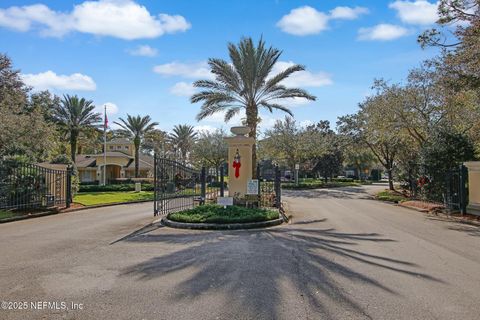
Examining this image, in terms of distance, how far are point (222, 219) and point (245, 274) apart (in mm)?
5677

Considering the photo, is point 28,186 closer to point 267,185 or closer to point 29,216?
point 29,216

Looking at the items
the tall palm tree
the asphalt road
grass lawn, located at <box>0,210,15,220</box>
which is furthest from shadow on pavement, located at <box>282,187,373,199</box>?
grass lawn, located at <box>0,210,15,220</box>

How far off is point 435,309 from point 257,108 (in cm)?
2110

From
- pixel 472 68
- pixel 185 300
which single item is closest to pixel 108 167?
pixel 472 68

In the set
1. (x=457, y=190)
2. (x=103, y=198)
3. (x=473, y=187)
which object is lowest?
(x=103, y=198)

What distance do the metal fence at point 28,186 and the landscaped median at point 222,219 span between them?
23.7 ft

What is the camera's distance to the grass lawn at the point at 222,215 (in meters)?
12.1

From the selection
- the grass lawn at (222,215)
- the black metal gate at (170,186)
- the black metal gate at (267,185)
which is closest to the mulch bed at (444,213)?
the black metal gate at (267,185)

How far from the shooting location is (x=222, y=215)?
12.7 meters

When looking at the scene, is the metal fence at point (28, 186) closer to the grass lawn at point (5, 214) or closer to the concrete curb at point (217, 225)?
the grass lawn at point (5, 214)

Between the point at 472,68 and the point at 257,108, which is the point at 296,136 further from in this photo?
the point at 472,68

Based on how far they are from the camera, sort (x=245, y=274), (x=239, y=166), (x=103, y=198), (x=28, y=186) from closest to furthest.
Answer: (x=245, y=274) < (x=239, y=166) < (x=28, y=186) < (x=103, y=198)

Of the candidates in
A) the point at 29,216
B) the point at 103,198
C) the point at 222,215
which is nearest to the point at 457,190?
the point at 222,215

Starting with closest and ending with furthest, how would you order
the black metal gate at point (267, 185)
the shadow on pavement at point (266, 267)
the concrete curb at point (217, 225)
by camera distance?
1. the shadow on pavement at point (266, 267)
2. the concrete curb at point (217, 225)
3. the black metal gate at point (267, 185)
